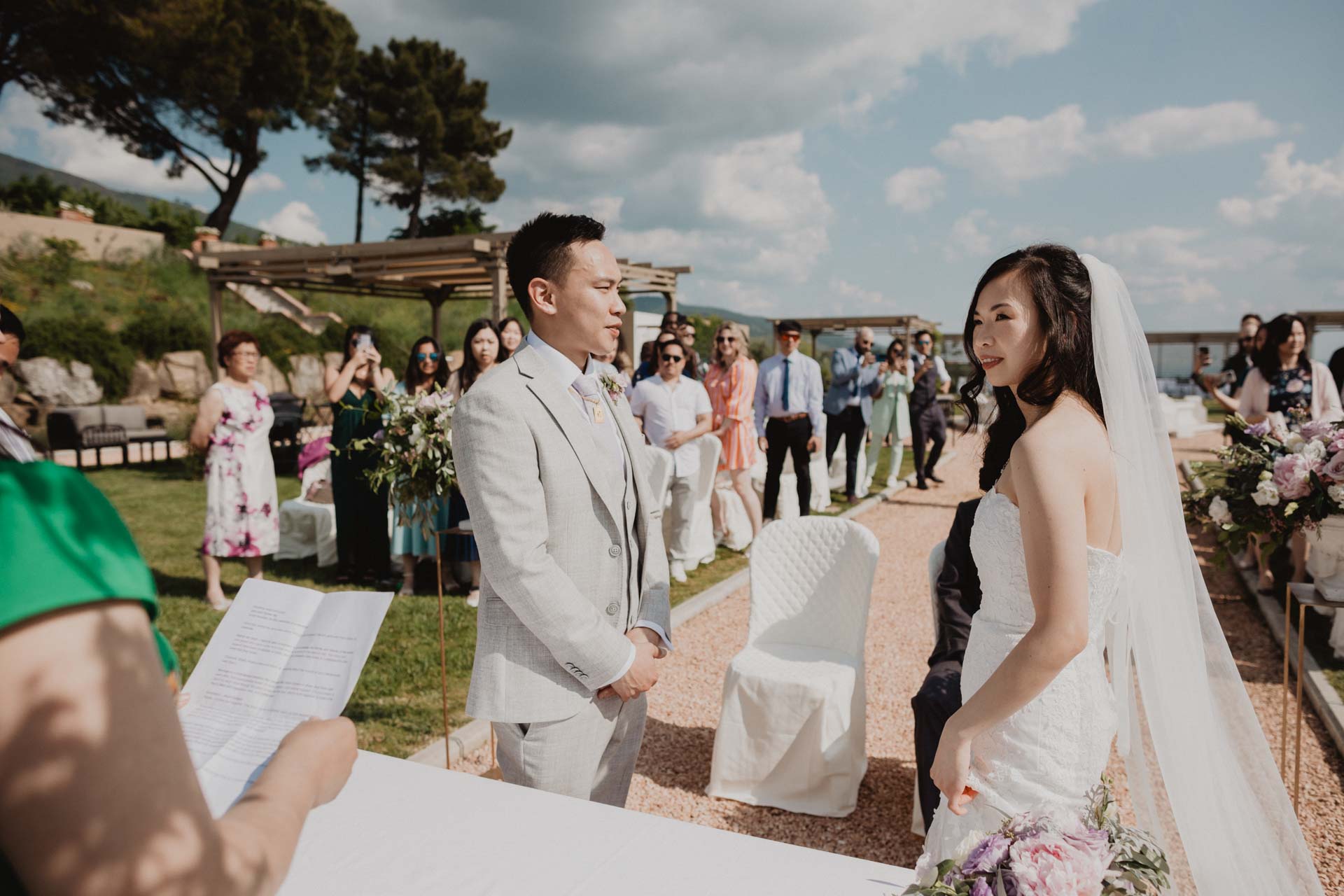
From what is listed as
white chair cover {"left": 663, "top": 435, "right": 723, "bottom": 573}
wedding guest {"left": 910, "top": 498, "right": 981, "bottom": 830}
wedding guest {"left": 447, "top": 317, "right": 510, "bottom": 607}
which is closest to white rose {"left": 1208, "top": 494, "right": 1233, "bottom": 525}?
wedding guest {"left": 910, "top": 498, "right": 981, "bottom": 830}

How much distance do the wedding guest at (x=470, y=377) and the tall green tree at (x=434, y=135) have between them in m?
34.3

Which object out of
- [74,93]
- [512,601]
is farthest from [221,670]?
[74,93]

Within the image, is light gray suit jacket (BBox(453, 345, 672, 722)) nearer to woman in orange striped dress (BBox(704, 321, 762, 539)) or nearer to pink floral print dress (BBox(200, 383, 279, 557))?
pink floral print dress (BBox(200, 383, 279, 557))

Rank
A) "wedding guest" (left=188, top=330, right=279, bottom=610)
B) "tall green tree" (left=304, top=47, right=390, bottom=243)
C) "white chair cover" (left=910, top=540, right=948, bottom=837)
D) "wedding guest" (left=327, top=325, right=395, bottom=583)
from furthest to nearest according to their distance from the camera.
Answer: "tall green tree" (left=304, top=47, right=390, bottom=243) → "wedding guest" (left=327, top=325, right=395, bottom=583) → "wedding guest" (left=188, top=330, right=279, bottom=610) → "white chair cover" (left=910, top=540, right=948, bottom=837)

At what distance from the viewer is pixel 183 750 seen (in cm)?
65

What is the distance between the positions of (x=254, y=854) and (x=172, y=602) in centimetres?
695

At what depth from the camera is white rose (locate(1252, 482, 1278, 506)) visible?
11.5 ft

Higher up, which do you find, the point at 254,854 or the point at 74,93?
the point at 74,93

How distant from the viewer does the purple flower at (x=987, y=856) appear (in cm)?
129

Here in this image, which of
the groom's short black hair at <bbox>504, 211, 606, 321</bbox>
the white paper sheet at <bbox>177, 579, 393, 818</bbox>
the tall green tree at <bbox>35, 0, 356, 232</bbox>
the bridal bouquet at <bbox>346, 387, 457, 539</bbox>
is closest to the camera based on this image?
the white paper sheet at <bbox>177, 579, 393, 818</bbox>

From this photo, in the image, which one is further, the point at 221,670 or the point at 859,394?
the point at 859,394

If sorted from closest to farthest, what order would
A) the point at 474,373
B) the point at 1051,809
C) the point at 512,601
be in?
the point at 1051,809 → the point at 512,601 → the point at 474,373

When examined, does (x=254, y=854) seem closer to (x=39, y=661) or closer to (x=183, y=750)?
(x=183, y=750)

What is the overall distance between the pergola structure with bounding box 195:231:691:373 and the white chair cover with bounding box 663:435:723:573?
462 cm
